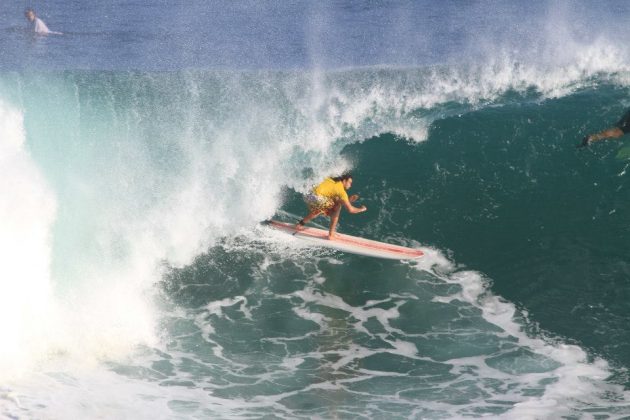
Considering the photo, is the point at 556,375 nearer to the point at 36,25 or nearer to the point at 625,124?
the point at 625,124

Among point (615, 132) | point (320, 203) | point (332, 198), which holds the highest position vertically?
point (615, 132)

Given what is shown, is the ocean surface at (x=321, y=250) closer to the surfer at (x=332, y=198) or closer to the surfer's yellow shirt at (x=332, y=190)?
the surfer at (x=332, y=198)

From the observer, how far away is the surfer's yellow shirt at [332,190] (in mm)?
13820

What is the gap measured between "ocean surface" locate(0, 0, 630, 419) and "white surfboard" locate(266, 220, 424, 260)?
7.6 inches

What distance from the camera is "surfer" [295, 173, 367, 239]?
544 inches

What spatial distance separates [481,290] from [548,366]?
2162 millimetres

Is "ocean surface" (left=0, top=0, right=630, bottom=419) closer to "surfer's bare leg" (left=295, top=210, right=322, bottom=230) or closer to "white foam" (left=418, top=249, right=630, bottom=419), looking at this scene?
"white foam" (left=418, top=249, right=630, bottom=419)

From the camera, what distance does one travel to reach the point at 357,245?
46.5 ft

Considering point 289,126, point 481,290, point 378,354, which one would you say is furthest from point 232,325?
point 289,126

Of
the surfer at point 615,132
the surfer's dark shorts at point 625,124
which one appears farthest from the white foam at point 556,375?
the surfer's dark shorts at point 625,124

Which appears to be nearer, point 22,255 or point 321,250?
point 22,255

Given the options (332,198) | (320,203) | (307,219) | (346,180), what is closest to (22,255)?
(307,219)

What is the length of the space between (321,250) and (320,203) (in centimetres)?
98

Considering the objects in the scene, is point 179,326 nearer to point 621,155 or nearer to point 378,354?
point 378,354
